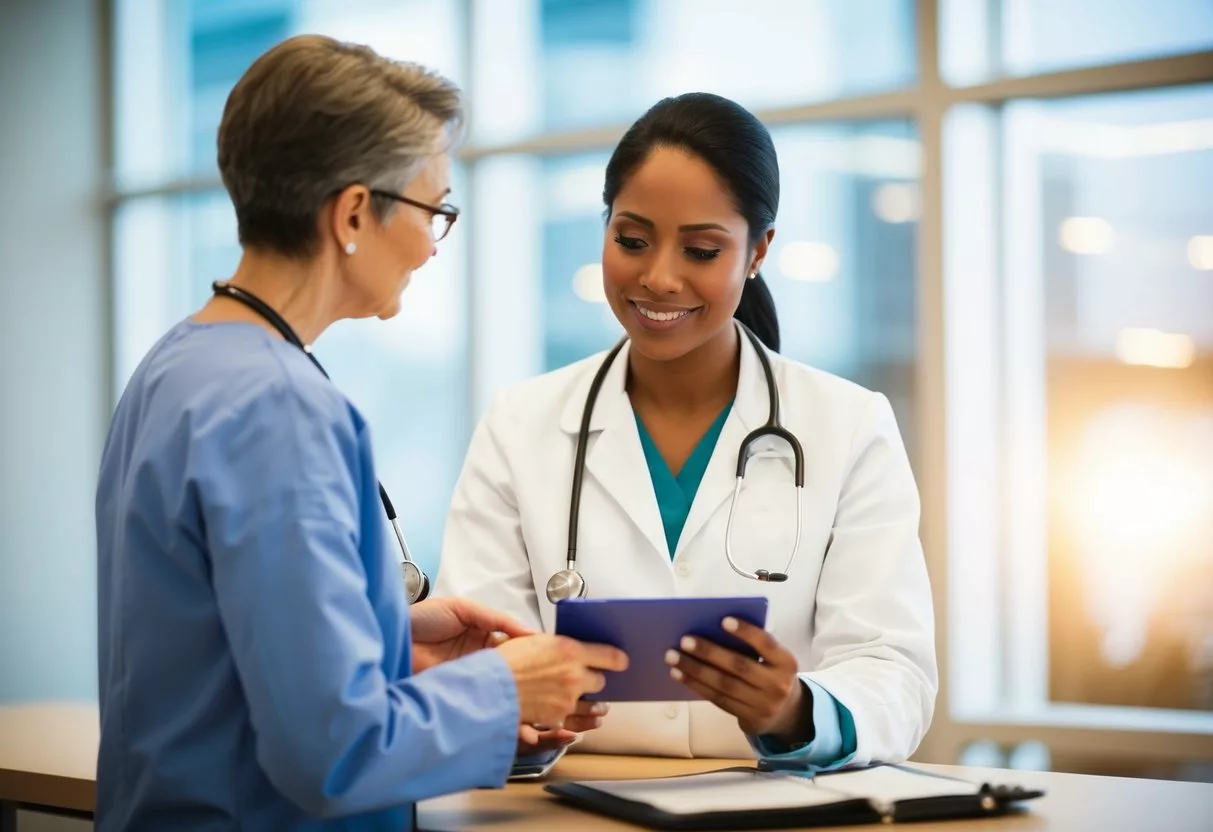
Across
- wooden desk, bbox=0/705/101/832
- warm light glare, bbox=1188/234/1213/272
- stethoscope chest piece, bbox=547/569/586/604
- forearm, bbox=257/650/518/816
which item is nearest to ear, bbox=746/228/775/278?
stethoscope chest piece, bbox=547/569/586/604

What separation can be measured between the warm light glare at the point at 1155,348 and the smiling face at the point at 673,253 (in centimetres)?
189

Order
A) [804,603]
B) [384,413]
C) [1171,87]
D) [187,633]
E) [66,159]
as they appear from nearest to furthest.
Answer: [187,633] → [804,603] → [1171,87] → [384,413] → [66,159]

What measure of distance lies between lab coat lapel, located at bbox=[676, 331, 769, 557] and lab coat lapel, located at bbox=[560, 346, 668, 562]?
0.17 feet

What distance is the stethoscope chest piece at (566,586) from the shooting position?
66.3 inches

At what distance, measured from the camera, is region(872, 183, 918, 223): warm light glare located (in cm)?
361

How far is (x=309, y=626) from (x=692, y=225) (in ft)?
3.00

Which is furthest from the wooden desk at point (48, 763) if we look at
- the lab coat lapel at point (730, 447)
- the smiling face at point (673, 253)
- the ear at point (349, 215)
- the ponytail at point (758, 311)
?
the ponytail at point (758, 311)

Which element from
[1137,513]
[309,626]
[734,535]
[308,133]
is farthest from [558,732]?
[1137,513]

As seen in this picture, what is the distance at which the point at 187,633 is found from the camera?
1.12 m

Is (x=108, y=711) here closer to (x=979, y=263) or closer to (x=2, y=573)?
(x=979, y=263)

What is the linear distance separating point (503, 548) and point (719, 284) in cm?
50

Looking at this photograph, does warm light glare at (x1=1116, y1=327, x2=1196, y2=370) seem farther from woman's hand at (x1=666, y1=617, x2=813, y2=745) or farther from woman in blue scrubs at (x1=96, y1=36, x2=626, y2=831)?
woman in blue scrubs at (x1=96, y1=36, x2=626, y2=831)

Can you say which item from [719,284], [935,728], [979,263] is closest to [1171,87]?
[979,263]

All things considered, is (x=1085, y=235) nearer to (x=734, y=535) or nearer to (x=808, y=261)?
(x=808, y=261)
